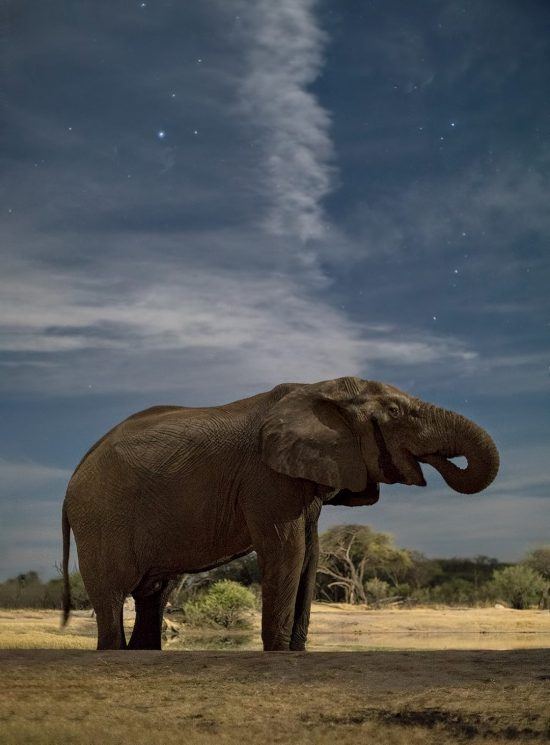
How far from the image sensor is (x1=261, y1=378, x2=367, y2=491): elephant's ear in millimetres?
9578

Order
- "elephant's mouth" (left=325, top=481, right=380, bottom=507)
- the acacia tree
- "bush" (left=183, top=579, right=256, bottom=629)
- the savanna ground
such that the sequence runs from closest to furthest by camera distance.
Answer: the savanna ground → "elephant's mouth" (left=325, top=481, right=380, bottom=507) → "bush" (left=183, top=579, right=256, bottom=629) → the acacia tree

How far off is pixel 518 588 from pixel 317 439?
2988cm

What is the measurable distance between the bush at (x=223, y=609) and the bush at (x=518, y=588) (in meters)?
13.7

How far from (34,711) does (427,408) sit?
16.7ft

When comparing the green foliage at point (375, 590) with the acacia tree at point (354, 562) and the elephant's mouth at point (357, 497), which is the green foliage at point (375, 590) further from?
the elephant's mouth at point (357, 497)

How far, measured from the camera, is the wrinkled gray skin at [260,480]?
31.4 feet

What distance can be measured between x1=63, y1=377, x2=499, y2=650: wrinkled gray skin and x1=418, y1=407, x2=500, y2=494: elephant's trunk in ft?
0.03

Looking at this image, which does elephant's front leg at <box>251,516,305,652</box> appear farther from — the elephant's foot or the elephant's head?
the elephant's head

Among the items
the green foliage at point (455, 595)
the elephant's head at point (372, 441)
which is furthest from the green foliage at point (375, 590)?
the elephant's head at point (372, 441)

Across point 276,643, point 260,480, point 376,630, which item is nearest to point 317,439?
point 260,480

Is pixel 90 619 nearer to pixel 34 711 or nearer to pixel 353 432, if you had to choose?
pixel 353 432

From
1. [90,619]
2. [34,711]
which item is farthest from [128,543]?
[90,619]

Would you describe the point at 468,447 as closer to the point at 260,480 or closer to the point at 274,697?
the point at 260,480

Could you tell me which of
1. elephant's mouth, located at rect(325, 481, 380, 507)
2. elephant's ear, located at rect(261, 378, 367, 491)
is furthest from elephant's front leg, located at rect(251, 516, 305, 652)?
elephant's mouth, located at rect(325, 481, 380, 507)
